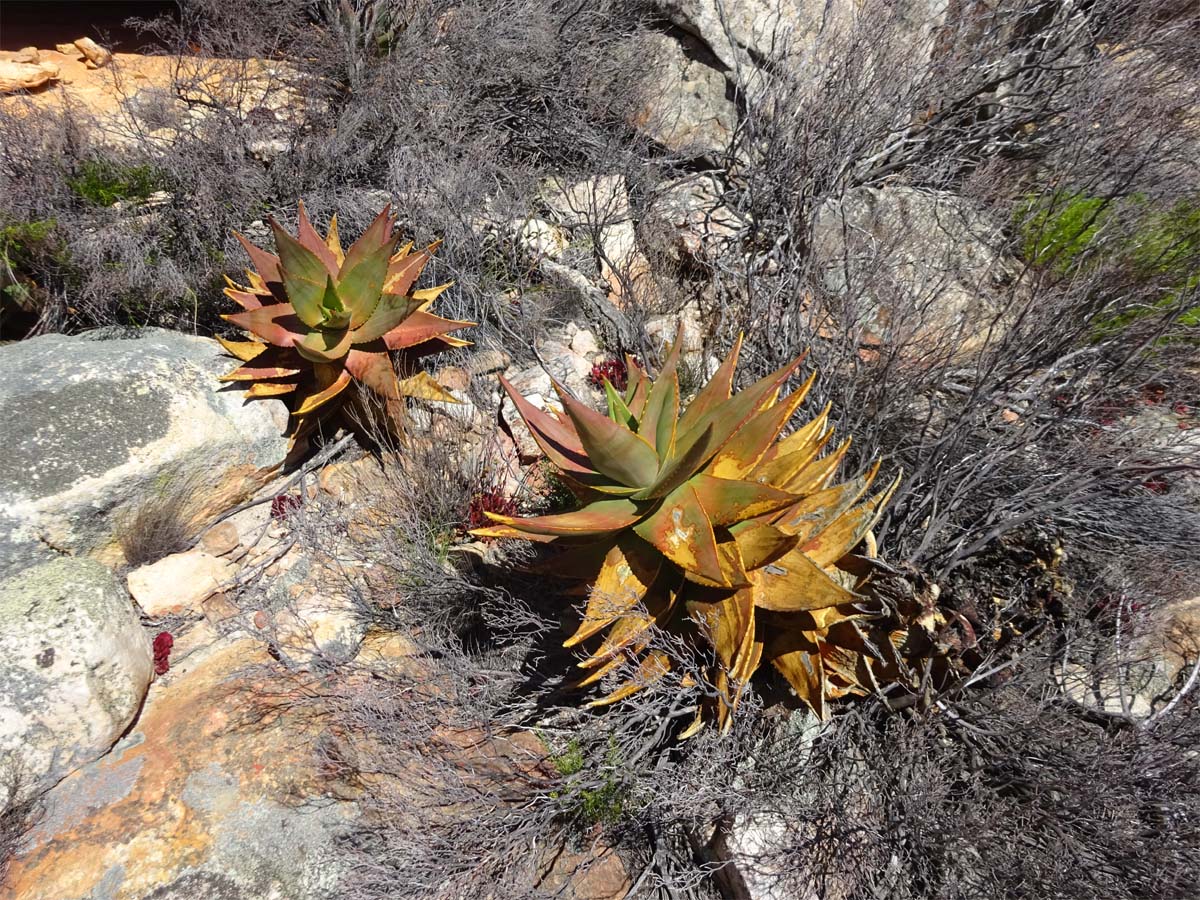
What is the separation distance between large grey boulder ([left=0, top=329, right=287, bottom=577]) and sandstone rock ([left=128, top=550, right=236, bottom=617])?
0.55ft

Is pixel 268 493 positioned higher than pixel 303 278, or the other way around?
pixel 303 278

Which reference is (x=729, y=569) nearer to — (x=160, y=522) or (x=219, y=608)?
(x=219, y=608)

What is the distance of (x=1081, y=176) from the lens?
387 centimetres

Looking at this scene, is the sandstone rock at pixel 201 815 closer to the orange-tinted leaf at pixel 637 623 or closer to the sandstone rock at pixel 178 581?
the sandstone rock at pixel 178 581

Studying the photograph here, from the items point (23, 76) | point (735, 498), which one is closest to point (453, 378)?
point (735, 498)

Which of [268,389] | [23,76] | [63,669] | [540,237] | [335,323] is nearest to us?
[63,669]

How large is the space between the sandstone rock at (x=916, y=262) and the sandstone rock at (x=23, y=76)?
6.14m

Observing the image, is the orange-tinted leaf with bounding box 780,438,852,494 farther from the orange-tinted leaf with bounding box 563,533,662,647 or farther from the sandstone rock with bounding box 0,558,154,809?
the sandstone rock with bounding box 0,558,154,809

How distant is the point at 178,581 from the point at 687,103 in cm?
448

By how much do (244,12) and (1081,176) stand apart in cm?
567

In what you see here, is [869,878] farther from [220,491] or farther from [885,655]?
[220,491]

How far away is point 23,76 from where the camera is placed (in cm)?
554

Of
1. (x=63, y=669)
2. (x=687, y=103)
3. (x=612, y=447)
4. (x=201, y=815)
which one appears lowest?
(x=201, y=815)

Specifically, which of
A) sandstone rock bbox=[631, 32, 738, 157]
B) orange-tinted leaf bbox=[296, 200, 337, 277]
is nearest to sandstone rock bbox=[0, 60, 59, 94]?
orange-tinted leaf bbox=[296, 200, 337, 277]
